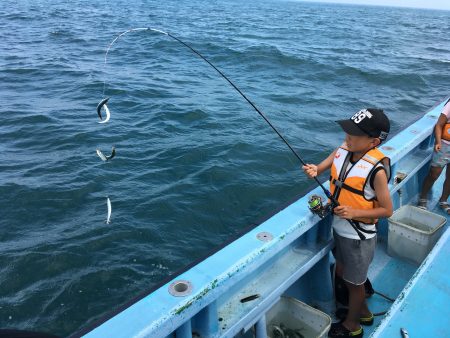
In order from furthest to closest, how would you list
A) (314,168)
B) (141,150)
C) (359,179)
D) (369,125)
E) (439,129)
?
(141,150), (439,129), (314,168), (359,179), (369,125)

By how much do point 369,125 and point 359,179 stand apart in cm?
36

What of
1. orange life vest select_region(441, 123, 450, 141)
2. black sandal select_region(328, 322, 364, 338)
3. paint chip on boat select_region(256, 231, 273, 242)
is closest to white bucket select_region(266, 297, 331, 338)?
black sandal select_region(328, 322, 364, 338)

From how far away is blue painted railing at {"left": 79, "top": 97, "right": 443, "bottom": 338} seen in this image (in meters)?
1.92

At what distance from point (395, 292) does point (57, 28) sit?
772 inches

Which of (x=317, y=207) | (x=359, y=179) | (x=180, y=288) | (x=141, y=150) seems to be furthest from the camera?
(x=141, y=150)

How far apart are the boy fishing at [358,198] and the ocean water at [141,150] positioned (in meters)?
0.93

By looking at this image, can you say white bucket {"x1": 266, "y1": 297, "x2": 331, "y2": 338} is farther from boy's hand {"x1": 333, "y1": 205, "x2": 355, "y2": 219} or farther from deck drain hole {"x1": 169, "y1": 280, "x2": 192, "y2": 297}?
deck drain hole {"x1": 169, "y1": 280, "x2": 192, "y2": 297}

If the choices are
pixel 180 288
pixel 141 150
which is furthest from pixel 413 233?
pixel 141 150

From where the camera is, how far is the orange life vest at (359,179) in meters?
2.56

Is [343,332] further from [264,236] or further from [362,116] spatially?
[362,116]

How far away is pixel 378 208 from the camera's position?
257 centimetres

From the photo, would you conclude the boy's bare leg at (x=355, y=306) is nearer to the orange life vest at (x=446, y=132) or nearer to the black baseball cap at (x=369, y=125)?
the black baseball cap at (x=369, y=125)

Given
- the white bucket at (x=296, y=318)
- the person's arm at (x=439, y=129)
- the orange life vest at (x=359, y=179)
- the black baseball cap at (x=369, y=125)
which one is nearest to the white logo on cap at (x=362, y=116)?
the black baseball cap at (x=369, y=125)

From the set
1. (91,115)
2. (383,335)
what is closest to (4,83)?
(91,115)
